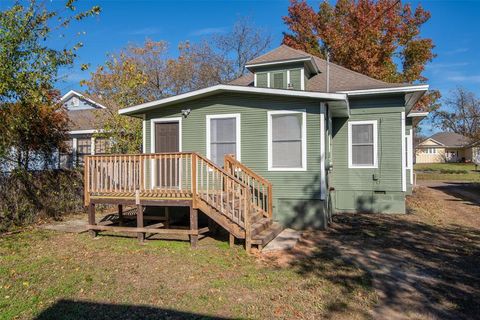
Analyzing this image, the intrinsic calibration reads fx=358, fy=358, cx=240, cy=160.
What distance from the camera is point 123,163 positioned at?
809 cm

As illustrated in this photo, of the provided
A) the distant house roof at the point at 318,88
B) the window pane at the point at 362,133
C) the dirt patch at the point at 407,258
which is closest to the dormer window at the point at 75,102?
the distant house roof at the point at 318,88

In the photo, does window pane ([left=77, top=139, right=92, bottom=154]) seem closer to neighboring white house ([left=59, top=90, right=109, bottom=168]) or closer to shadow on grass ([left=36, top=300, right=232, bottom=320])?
neighboring white house ([left=59, top=90, right=109, bottom=168])

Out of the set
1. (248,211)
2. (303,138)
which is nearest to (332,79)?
(303,138)

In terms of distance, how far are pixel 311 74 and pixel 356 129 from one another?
2875 millimetres

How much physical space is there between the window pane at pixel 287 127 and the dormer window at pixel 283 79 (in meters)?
2.66

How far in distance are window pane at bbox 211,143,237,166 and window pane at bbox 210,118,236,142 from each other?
0.14 m

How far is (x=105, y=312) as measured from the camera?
14.0ft

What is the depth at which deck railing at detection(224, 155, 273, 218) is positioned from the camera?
862cm

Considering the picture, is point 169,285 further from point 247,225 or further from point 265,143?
point 265,143

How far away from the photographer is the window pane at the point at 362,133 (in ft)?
37.6

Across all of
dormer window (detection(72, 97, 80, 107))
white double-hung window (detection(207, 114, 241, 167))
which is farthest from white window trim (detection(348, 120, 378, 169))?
dormer window (detection(72, 97, 80, 107))

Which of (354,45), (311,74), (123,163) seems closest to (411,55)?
(354,45)

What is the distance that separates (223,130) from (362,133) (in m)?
4.74

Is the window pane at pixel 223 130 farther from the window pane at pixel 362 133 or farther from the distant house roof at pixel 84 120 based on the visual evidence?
the distant house roof at pixel 84 120
